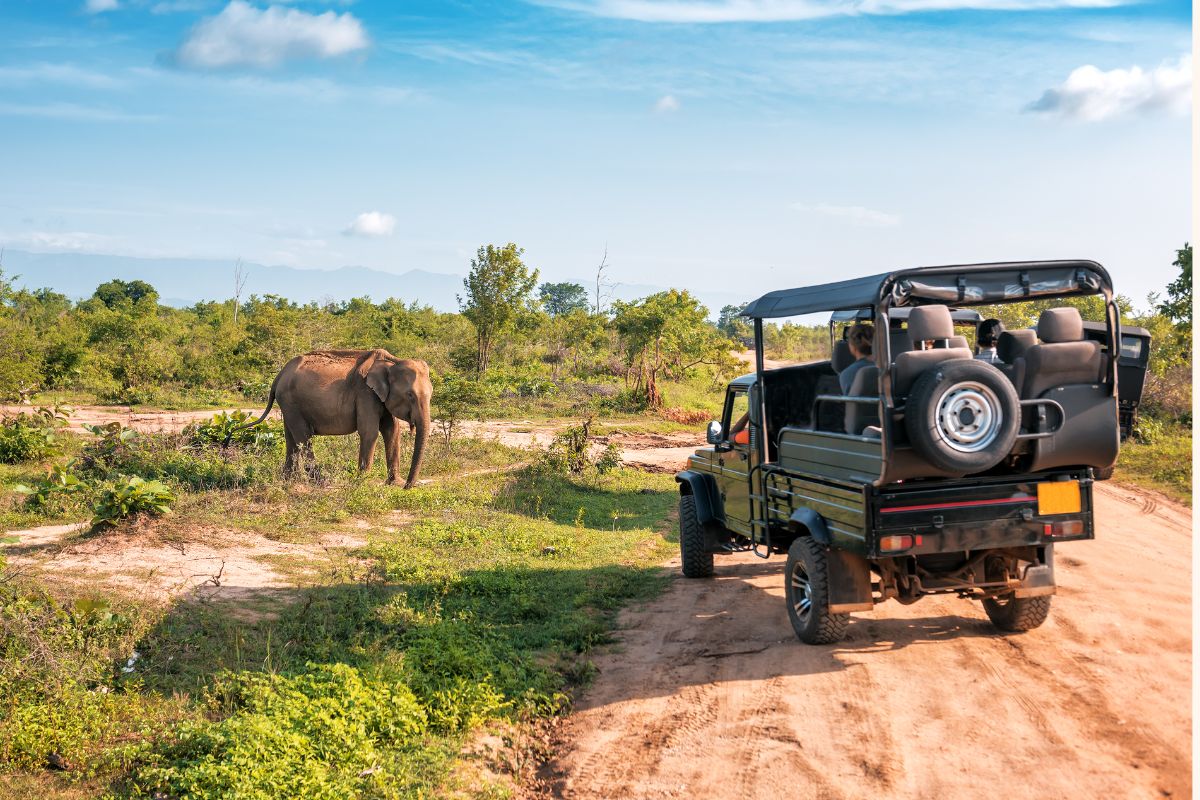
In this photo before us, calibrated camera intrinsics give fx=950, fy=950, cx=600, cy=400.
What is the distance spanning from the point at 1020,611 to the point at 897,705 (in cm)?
182

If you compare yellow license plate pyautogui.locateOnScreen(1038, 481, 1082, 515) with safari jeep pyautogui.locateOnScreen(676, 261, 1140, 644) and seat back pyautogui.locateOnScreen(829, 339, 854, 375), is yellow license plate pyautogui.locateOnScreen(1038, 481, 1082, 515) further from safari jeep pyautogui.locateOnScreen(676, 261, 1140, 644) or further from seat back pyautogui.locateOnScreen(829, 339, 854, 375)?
seat back pyautogui.locateOnScreen(829, 339, 854, 375)

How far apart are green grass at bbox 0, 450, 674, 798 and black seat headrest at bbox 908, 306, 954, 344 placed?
334 cm

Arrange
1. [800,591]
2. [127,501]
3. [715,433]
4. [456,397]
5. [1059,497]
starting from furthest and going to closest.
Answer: [456,397] < [127,501] < [715,433] < [800,591] < [1059,497]

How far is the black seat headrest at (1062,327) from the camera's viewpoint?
21.4 ft

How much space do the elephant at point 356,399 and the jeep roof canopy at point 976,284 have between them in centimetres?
905

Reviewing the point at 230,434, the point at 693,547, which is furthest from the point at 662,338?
the point at 693,547

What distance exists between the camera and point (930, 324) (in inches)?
246

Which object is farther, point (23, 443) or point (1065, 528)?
point (23, 443)

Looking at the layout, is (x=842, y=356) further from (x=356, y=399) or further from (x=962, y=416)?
(x=356, y=399)

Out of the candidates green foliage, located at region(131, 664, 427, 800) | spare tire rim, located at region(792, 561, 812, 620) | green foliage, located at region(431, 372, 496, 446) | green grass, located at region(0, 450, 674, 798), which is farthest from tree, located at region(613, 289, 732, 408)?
green foliage, located at region(131, 664, 427, 800)

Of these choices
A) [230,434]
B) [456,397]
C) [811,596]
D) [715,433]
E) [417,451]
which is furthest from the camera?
[456,397]

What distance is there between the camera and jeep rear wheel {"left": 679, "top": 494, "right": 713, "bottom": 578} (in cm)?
964

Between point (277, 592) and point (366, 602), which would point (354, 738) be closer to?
point (366, 602)

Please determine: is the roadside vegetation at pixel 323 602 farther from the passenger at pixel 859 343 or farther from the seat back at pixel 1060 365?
the seat back at pixel 1060 365
